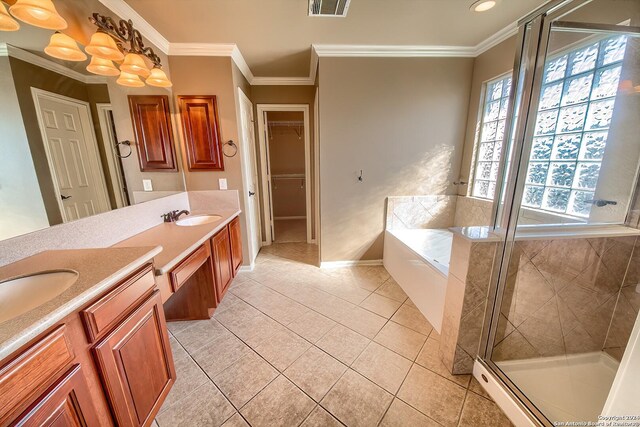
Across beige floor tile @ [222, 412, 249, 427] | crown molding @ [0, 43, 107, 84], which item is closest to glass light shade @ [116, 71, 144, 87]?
crown molding @ [0, 43, 107, 84]

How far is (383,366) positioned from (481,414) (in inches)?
21.4

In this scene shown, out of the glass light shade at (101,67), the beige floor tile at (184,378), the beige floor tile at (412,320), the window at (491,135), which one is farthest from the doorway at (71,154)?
the window at (491,135)

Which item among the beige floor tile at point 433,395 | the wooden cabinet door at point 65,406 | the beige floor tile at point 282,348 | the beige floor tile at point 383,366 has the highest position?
the wooden cabinet door at point 65,406

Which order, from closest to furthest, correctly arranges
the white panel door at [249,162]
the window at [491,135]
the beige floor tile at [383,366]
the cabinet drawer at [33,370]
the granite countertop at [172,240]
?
the cabinet drawer at [33,370] < the granite countertop at [172,240] < the beige floor tile at [383,366] < the window at [491,135] < the white panel door at [249,162]

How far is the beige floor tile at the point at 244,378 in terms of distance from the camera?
1.33 m

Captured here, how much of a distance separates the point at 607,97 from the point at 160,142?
3437mm

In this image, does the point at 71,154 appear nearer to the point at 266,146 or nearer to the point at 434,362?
the point at 266,146

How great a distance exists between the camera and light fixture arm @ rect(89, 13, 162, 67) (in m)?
1.43

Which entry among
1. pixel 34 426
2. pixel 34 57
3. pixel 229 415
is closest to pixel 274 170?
pixel 34 57

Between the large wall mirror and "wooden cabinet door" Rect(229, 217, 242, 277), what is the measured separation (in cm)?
80

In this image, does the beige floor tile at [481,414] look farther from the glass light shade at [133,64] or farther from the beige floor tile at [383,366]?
the glass light shade at [133,64]

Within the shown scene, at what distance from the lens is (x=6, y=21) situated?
3.14 ft

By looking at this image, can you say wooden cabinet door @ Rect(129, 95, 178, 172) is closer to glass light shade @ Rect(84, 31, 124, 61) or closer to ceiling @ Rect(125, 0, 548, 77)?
glass light shade @ Rect(84, 31, 124, 61)

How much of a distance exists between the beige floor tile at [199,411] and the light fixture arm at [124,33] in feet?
7.74
